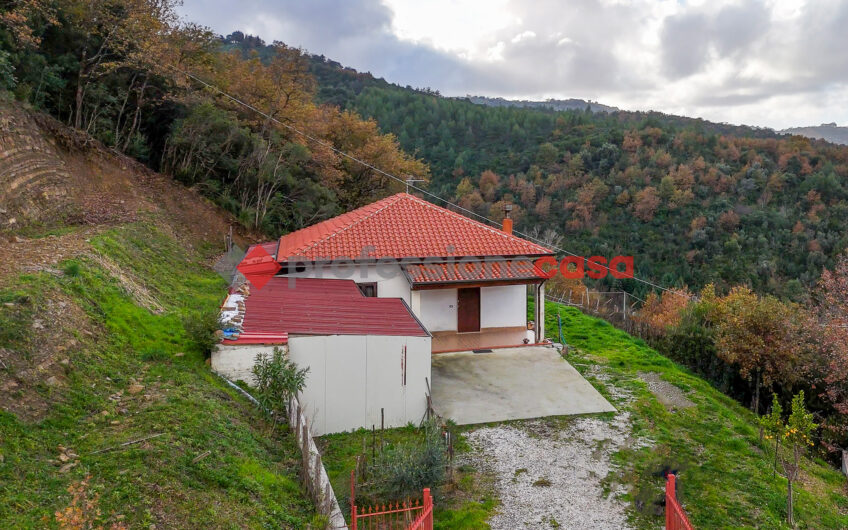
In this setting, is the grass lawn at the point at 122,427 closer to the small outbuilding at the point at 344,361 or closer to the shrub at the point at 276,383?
the shrub at the point at 276,383

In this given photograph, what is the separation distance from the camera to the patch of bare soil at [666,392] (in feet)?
40.5

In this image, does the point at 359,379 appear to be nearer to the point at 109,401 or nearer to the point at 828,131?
the point at 109,401

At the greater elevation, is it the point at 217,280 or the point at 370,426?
the point at 217,280

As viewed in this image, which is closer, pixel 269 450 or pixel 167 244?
pixel 269 450

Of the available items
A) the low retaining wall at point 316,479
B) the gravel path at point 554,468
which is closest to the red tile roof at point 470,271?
the gravel path at point 554,468

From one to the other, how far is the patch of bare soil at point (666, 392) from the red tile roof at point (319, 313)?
6182 mm

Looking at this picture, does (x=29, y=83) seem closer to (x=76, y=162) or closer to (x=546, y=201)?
(x=76, y=162)

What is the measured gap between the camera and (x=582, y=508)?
25.4 ft

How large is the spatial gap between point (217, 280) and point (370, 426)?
7.95 metres

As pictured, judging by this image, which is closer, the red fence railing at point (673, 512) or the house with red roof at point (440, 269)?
the red fence railing at point (673, 512)

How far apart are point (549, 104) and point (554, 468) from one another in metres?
96.9

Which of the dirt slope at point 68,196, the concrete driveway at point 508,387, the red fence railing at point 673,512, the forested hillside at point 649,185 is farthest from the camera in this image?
the forested hillside at point 649,185

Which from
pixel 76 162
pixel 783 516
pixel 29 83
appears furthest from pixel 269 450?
pixel 29 83

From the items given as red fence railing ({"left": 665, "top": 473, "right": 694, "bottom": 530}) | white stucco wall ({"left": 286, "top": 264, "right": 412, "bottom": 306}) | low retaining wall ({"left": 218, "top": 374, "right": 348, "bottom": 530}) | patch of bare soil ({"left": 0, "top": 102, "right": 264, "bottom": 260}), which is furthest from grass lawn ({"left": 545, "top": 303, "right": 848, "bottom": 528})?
patch of bare soil ({"left": 0, "top": 102, "right": 264, "bottom": 260})
